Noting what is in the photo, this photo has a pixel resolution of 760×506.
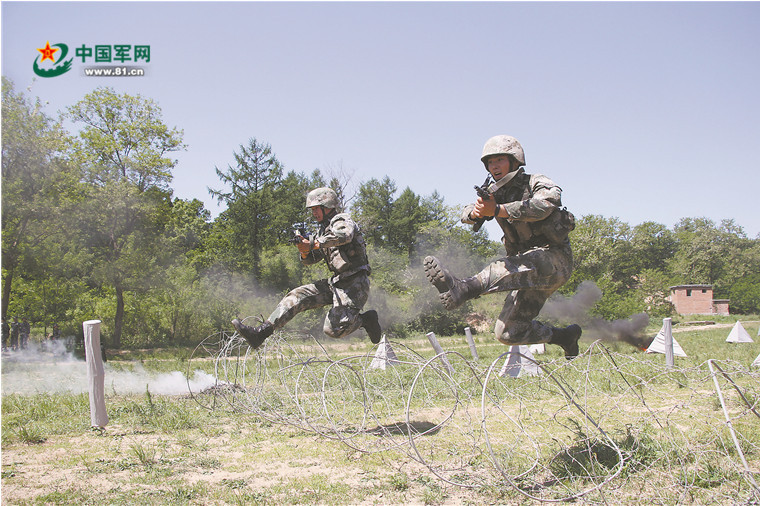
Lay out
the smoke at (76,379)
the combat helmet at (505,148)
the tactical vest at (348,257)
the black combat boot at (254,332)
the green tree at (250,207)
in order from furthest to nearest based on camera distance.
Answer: the green tree at (250,207), the smoke at (76,379), the tactical vest at (348,257), the black combat boot at (254,332), the combat helmet at (505,148)

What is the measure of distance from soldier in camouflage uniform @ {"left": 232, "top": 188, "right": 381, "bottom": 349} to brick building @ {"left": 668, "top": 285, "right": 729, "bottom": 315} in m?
40.2

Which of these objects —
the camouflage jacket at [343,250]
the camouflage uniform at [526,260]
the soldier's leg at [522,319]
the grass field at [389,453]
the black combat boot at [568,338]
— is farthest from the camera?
the camouflage jacket at [343,250]

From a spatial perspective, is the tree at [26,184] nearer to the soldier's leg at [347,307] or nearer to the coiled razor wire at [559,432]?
the coiled razor wire at [559,432]

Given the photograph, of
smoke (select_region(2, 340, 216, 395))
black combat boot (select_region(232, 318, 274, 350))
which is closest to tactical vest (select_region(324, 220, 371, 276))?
black combat boot (select_region(232, 318, 274, 350))

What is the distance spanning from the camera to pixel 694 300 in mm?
41031

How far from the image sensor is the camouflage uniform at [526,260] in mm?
4836

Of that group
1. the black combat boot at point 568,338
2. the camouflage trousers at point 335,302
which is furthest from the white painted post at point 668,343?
the camouflage trousers at point 335,302

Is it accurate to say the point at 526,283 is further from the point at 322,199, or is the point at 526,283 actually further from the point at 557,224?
the point at 322,199

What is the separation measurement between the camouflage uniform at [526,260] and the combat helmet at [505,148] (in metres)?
0.14

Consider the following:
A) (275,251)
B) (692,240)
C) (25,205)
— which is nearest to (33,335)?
(25,205)

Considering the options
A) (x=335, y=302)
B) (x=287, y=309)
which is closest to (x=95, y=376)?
(x=287, y=309)

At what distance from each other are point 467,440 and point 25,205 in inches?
704

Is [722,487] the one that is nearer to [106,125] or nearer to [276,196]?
[106,125]

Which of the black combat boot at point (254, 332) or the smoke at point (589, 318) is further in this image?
the smoke at point (589, 318)
